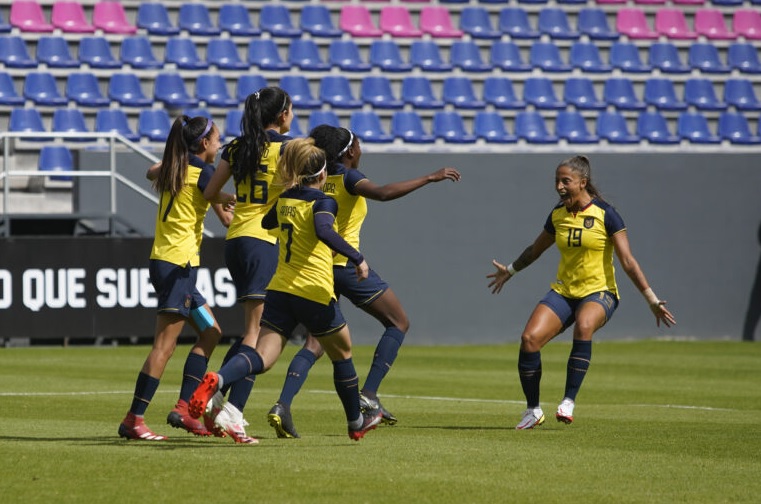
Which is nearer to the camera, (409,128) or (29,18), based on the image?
(29,18)

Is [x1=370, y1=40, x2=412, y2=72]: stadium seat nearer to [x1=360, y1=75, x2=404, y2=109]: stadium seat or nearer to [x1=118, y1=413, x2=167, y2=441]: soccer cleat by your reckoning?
[x1=360, y1=75, x2=404, y2=109]: stadium seat

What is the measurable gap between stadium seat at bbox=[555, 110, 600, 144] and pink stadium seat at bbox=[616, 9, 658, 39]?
2.83 m

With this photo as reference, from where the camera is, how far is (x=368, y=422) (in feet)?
29.8

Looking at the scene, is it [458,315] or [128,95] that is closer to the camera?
[458,315]

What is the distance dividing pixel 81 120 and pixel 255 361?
49.8 feet

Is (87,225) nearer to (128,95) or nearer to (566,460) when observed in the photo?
(128,95)

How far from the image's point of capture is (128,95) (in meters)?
22.8

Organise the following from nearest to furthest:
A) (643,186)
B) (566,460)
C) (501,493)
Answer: (501,493), (566,460), (643,186)

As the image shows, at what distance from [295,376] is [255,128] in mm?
1559

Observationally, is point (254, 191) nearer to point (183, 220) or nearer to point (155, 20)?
point (183, 220)

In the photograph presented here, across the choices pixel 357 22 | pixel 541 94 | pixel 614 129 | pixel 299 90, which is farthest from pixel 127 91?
pixel 614 129

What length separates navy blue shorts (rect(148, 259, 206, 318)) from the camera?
333 inches

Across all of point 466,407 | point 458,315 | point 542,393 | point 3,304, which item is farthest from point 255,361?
point 458,315

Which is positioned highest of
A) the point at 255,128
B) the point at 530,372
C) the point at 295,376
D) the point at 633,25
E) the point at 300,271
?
the point at 633,25
